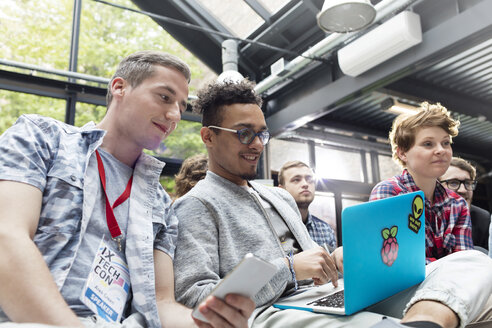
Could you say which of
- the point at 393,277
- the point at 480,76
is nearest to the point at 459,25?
the point at 480,76

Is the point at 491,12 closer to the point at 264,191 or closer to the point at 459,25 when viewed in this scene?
the point at 459,25

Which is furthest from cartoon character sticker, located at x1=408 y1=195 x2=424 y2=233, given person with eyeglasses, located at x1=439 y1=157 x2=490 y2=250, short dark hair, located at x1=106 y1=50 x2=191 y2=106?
person with eyeglasses, located at x1=439 y1=157 x2=490 y2=250

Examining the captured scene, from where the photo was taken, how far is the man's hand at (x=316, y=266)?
128 cm

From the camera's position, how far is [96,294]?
1053 mm

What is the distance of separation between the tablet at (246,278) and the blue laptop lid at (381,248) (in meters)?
0.33

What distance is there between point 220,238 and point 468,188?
2.38 meters

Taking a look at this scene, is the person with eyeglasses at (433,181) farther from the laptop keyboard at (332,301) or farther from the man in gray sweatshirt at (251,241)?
the laptop keyboard at (332,301)

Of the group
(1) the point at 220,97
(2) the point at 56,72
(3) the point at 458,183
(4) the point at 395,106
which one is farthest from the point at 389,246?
(4) the point at 395,106

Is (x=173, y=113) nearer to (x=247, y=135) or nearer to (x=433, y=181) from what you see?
(x=247, y=135)

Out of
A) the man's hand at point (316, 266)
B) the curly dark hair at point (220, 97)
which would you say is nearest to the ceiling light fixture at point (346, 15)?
the curly dark hair at point (220, 97)

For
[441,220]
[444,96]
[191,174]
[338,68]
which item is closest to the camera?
[441,220]

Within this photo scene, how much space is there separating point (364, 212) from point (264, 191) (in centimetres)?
67

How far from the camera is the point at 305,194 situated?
381 cm

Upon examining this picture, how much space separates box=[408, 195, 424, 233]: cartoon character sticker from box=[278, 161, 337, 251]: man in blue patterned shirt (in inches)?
91.6
